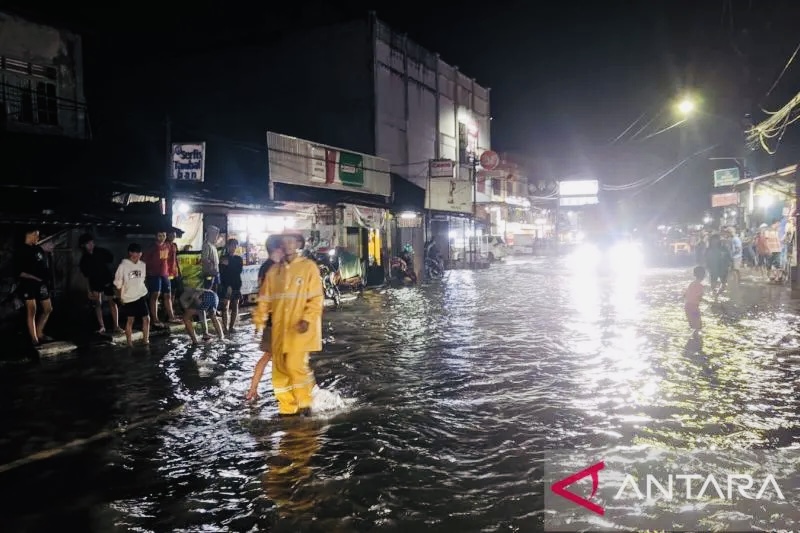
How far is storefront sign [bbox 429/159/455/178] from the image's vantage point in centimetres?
2978

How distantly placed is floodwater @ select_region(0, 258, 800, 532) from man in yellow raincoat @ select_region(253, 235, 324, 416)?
29 cm

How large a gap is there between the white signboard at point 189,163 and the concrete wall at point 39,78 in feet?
9.34

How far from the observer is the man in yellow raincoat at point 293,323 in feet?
20.0

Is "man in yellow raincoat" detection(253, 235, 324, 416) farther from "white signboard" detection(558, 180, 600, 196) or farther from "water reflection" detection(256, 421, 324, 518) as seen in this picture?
"white signboard" detection(558, 180, 600, 196)

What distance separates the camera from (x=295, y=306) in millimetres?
6105

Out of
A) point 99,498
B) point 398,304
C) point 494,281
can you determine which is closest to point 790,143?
point 494,281

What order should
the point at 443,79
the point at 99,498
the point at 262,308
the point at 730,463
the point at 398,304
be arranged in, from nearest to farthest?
the point at 99,498 → the point at 730,463 → the point at 262,308 → the point at 398,304 → the point at 443,79

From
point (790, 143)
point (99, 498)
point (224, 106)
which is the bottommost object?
point (99, 498)

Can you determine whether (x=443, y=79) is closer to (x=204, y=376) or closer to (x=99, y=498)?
(x=204, y=376)

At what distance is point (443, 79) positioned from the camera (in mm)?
35094

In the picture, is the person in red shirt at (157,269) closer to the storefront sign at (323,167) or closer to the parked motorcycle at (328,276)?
the parked motorcycle at (328,276)

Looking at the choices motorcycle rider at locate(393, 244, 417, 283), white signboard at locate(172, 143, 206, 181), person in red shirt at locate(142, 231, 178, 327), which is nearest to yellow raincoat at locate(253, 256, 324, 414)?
person in red shirt at locate(142, 231, 178, 327)

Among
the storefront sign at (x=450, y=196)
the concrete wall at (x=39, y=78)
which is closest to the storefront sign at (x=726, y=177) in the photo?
the storefront sign at (x=450, y=196)

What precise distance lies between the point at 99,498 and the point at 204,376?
400 cm
